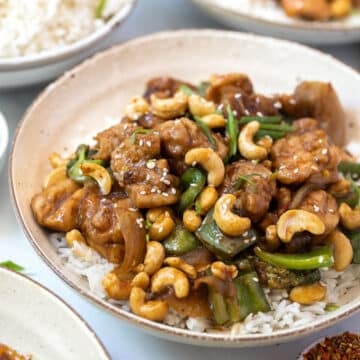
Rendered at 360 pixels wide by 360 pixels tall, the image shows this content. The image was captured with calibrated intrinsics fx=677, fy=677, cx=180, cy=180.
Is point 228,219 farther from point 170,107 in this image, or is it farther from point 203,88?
point 203,88

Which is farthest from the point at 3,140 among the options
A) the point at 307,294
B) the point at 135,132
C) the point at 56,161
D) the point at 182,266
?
the point at 307,294

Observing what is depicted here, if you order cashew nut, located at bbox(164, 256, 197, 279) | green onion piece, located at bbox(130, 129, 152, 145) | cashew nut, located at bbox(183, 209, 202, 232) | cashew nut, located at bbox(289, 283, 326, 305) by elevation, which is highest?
green onion piece, located at bbox(130, 129, 152, 145)

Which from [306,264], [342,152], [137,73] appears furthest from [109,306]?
[137,73]

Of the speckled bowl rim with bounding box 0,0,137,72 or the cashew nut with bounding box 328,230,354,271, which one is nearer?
the cashew nut with bounding box 328,230,354,271

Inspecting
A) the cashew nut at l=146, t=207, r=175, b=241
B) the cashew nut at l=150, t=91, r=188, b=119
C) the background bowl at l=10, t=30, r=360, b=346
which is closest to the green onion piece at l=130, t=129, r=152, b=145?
the cashew nut at l=150, t=91, r=188, b=119

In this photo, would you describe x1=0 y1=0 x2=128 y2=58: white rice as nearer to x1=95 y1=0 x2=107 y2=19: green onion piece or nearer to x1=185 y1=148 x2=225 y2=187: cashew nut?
x1=95 y1=0 x2=107 y2=19: green onion piece

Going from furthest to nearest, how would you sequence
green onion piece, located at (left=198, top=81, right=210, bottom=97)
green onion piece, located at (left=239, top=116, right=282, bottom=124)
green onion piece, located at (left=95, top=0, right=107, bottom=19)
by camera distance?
green onion piece, located at (left=95, top=0, right=107, bottom=19), green onion piece, located at (left=198, top=81, right=210, bottom=97), green onion piece, located at (left=239, top=116, right=282, bottom=124)

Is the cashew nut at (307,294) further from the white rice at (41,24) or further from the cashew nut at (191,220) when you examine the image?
the white rice at (41,24)
